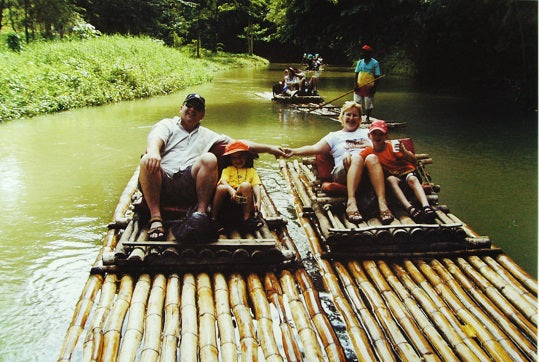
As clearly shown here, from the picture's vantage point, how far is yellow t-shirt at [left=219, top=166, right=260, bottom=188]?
413cm

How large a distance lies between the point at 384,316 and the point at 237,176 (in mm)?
1734

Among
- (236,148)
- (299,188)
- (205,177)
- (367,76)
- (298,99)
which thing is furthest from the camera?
(298,99)

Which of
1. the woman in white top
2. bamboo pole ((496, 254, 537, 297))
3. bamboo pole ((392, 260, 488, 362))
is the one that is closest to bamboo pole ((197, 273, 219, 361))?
bamboo pole ((392, 260, 488, 362))

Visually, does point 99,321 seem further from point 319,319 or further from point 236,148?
point 236,148

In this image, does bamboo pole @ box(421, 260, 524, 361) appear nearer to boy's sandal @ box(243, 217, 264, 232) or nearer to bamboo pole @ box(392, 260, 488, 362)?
bamboo pole @ box(392, 260, 488, 362)

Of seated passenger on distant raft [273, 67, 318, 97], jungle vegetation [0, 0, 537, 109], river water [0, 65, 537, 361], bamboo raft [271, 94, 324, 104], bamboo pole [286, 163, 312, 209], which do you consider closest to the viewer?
river water [0, 65, 537, 361]

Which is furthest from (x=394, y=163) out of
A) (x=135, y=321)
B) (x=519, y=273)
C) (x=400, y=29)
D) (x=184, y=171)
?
(x=400, y=29)

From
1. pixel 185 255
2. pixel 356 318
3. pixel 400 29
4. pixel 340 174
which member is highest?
pixel 400 29

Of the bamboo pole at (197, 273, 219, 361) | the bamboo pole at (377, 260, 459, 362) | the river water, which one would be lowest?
the river water

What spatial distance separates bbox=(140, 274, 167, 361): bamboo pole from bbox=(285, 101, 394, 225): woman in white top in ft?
5.88

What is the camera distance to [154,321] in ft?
9.59

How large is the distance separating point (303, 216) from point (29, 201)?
3263mm

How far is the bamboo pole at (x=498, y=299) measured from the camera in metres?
3.00

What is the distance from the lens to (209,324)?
2926 millimetres
